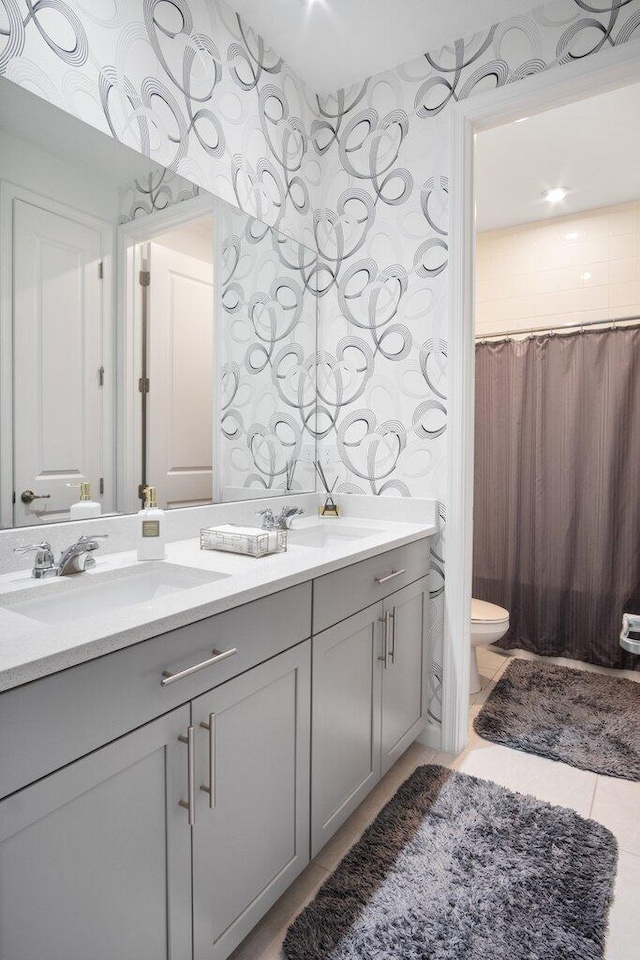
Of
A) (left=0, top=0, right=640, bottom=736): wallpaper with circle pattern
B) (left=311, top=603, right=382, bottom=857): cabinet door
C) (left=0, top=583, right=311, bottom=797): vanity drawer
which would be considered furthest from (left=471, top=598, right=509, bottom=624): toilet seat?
(left=0, top=583, right=311, bottom=797): vanity drawer

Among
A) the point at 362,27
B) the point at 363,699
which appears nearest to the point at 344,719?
the point at 363,699

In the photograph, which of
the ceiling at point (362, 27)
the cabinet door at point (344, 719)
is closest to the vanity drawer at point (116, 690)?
the cabinet door at point (344, 719)

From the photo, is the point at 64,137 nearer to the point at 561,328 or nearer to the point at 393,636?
the point at 393,636

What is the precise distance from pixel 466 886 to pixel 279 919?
0.49 meters

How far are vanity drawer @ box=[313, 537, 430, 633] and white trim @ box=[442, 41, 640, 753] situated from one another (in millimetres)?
181

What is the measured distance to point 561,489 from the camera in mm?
3051

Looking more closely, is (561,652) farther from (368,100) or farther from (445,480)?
(368,100)

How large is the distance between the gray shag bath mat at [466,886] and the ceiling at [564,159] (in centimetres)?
261

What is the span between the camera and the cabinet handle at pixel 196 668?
3.06ft

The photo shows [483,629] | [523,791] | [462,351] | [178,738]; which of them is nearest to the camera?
[178,738]

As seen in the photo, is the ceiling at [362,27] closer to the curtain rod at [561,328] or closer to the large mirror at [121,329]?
the large mirror at [121,329]

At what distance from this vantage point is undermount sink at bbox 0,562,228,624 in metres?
1.12

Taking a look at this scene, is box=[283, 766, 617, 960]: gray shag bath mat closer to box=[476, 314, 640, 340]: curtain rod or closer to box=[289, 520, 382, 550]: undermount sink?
box=[289, 520, 382, 550]: undermount sink

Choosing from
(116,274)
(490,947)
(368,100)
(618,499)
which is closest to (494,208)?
(368,100)
